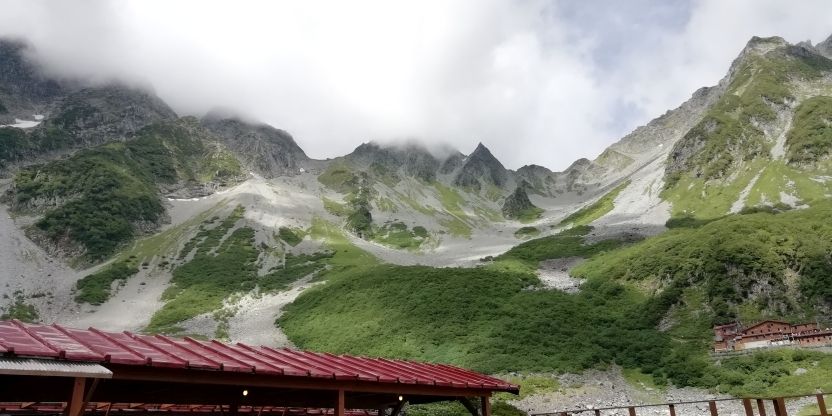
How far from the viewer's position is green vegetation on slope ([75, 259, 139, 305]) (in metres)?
Result: 86.8

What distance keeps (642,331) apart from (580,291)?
1579 centimetres

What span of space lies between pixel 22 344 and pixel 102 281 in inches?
3903

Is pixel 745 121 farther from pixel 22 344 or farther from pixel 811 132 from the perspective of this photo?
pixel 22 344

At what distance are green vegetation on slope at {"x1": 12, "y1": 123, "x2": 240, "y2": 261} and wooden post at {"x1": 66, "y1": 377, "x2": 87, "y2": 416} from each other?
117692 millimetres

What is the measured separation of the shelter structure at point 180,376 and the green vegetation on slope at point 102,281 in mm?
82330

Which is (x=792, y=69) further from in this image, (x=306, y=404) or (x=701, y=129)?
(x=306, y=404)

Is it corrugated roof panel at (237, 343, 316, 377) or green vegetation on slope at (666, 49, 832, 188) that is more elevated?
green vegetation on slope at (666, 49, 832, 188)

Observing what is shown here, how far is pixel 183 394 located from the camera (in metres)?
14.2

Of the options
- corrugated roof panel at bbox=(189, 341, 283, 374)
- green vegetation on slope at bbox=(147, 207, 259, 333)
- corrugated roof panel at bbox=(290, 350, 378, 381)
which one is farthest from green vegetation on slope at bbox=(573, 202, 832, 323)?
green vegetation on slope at bbox=(147, 207, 259, 333)

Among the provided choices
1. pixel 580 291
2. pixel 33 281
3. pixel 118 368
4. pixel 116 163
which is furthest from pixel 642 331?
pixel 116 163

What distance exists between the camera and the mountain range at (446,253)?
51875 millimetres

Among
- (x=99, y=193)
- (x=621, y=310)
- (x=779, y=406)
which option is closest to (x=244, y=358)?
(x=779, y=406)

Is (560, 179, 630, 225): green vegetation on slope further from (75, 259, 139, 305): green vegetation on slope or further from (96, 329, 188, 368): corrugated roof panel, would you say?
(96, 329, 188, 368): corrugated roof panel

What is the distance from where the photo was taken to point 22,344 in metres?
9.17
